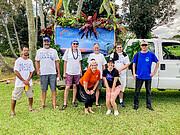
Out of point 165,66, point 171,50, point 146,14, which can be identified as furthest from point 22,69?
point 146,14

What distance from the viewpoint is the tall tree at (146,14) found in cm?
1892

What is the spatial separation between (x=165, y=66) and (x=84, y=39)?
259 centimetres

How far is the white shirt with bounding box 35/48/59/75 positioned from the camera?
3.75m

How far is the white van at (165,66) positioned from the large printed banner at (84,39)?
70cm

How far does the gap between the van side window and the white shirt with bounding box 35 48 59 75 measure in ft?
11.0

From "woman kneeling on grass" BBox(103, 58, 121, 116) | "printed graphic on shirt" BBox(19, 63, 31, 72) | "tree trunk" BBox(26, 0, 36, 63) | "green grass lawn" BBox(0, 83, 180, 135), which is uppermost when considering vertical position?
"tree trunk" BBox(26, 0, 36, 63)

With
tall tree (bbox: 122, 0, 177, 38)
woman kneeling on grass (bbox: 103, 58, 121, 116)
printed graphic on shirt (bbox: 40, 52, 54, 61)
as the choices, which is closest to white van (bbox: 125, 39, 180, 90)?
woman kneeling on grass (bbox: 103, 58, 121, 116)

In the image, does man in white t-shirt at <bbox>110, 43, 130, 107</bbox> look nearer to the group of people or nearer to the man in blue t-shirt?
the group of people

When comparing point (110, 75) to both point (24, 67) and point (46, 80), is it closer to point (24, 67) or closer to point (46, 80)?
point (46, 80)

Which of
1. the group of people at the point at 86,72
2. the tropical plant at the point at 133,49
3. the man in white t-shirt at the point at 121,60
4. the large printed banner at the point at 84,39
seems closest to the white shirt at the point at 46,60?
the group of people at the point at 86,72

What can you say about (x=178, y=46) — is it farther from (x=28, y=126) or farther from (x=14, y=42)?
(x=14, y=42)

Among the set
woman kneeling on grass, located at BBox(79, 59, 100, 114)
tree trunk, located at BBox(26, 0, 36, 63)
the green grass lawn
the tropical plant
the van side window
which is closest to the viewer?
the green grass lawn

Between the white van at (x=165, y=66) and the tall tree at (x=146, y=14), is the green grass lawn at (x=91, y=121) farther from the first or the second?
the tall tree at (x=146, y=14)

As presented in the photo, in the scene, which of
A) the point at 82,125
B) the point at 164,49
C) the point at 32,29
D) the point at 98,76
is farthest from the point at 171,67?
the point at 32,29
